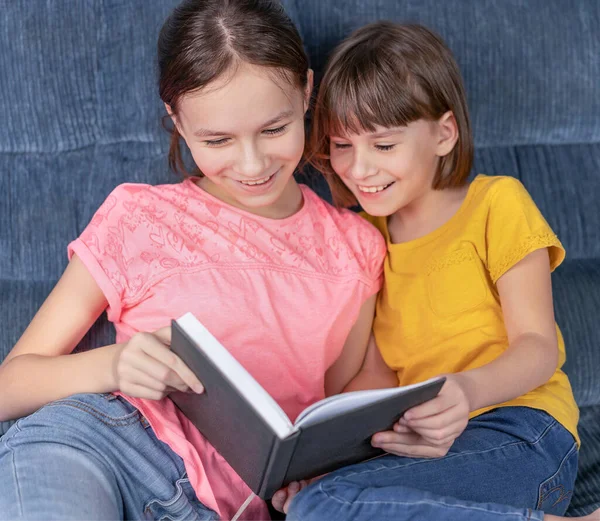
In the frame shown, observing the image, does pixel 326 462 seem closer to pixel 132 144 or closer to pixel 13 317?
pixel 13 317

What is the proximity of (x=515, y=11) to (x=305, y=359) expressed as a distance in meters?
0.96

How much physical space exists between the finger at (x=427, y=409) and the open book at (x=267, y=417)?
0.01 m

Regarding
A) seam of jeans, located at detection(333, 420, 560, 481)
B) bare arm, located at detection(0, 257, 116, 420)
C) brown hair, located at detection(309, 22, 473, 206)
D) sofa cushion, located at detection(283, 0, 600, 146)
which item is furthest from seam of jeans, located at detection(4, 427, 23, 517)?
sofa cushion, located at detection(283, 0, 600, 146)

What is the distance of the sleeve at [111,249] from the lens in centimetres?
131

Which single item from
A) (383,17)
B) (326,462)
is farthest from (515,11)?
(326,462)

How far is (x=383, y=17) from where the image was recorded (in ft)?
5.65

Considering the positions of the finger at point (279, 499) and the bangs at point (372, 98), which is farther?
the bangs at point (372, 98)

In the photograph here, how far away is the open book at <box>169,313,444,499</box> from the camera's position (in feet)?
3.01

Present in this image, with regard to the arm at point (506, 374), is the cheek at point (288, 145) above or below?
above

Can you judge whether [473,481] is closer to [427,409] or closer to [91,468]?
[427,409]

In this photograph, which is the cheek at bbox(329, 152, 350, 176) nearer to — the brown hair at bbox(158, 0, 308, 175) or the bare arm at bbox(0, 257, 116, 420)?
the brown hair at bbox(158, 0, 308, 175)

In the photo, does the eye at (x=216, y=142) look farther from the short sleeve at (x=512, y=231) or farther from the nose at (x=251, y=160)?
the short sleeve at (x=512, y=231)

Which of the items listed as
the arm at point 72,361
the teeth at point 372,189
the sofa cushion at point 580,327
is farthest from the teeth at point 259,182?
the sofa cushion at point 580,327

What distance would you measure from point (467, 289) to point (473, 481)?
0.36 metres
